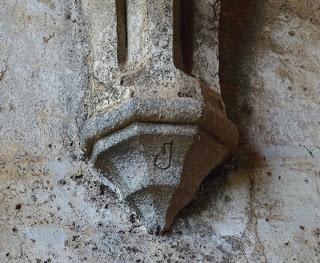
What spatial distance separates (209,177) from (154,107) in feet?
0.96

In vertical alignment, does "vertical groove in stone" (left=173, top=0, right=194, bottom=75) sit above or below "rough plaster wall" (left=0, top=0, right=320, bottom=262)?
above

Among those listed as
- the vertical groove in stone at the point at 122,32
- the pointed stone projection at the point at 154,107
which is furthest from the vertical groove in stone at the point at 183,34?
the vertical groove in stone at the point at 122,32

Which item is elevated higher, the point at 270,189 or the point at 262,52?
the point at 262,52

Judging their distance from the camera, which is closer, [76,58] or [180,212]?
[180,212]

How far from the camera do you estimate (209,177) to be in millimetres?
1873

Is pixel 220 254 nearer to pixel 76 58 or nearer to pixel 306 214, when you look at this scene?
pixel 306 214

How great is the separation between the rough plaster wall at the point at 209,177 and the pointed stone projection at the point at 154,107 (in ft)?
0.22

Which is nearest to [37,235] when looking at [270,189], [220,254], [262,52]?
[220,254]

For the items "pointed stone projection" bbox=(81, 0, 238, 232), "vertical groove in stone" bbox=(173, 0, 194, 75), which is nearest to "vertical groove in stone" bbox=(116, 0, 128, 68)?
"pointed stone projection" bbox=(81, 0, 238, 232)

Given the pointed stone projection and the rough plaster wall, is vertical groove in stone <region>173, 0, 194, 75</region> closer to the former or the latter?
the pointed stone projection

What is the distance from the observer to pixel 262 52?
2.04 metres

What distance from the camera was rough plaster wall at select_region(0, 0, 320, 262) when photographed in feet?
5.84

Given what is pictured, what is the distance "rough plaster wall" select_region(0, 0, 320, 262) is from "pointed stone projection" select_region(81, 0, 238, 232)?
0.22ft

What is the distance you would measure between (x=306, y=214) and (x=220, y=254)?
0.24 m
